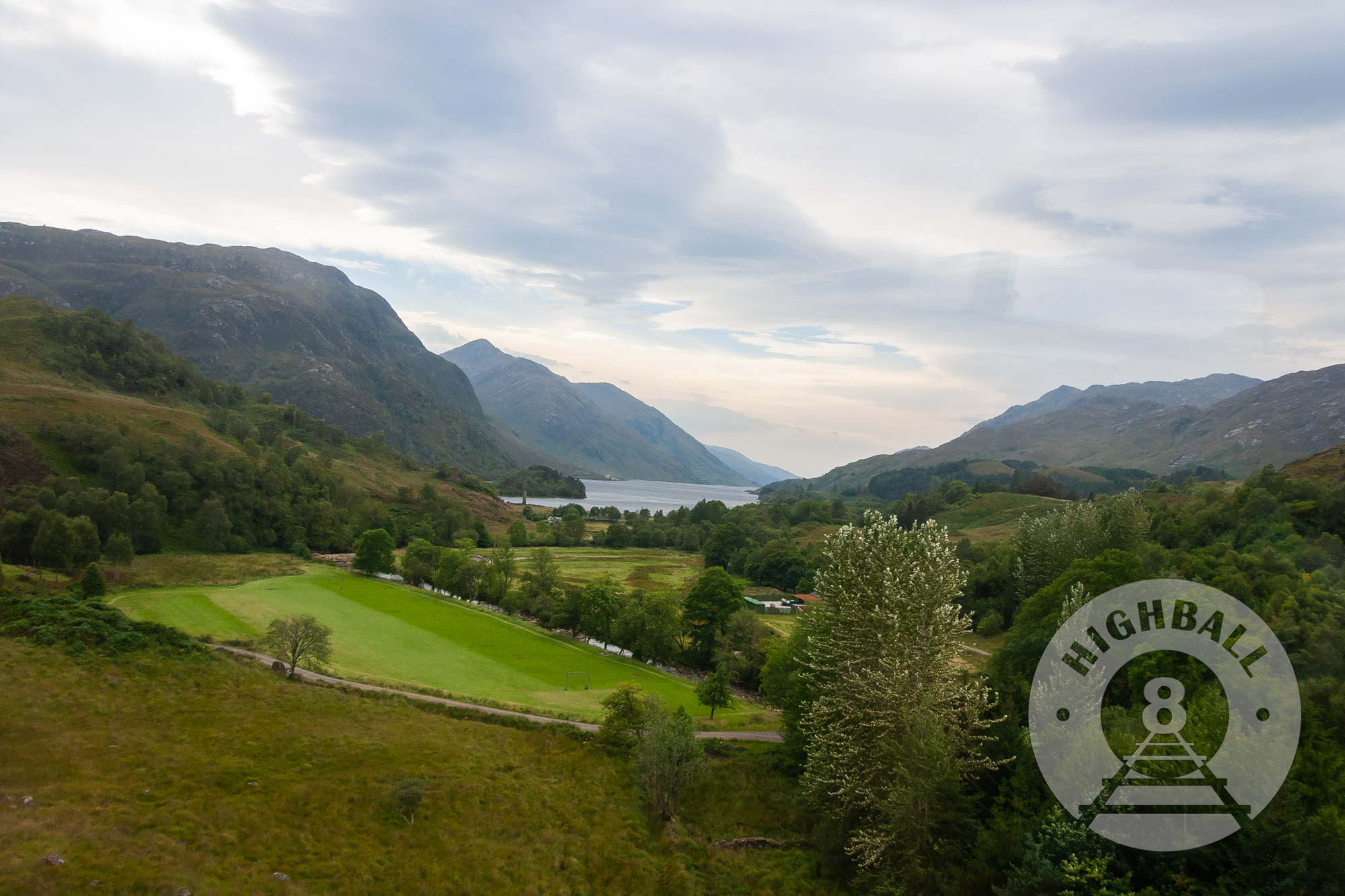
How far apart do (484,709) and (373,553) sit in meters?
56.8

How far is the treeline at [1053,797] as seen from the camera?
16500 mm

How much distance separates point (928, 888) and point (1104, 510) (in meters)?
63.6

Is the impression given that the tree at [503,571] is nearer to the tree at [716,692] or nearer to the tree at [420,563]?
the tree at [420,563]

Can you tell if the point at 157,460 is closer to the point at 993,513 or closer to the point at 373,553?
the point at 373,553

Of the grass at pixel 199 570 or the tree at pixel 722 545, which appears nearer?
the grass at pixel 199 570

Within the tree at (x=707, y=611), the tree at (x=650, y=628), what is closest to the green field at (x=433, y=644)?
the tree at (x=650, y=628)

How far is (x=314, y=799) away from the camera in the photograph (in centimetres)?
2695

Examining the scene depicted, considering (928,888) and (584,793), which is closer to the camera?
(928,888)

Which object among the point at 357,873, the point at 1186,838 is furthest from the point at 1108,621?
the point at 357,873

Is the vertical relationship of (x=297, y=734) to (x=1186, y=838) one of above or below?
below

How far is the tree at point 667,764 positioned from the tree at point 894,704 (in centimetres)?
714

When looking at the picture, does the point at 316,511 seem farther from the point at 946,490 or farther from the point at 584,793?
the point at 946,490

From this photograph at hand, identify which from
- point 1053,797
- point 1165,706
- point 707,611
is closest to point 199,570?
point 707,611

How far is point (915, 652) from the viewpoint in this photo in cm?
2436
